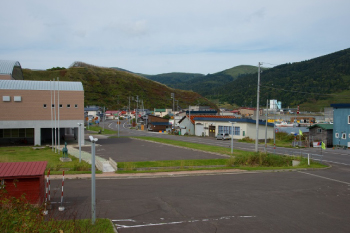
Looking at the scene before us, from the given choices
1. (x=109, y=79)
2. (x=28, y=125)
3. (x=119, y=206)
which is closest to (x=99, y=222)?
(x=119, y=206)

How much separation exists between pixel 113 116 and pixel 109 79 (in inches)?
1311

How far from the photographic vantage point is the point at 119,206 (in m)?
12.0

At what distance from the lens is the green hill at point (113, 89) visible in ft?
427

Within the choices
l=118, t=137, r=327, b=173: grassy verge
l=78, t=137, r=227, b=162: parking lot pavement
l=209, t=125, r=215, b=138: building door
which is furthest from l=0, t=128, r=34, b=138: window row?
l=209, t=125, r=215, b=138: building door

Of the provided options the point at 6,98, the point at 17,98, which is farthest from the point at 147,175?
the point at 6,98

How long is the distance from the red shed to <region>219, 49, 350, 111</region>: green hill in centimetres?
8004

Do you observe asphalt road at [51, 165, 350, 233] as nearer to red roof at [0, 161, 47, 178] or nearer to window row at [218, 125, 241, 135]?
red roof at [0, 161, 47, 178]

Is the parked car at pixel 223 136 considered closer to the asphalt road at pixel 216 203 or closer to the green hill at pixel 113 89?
the asphalt road at pixel 216 203

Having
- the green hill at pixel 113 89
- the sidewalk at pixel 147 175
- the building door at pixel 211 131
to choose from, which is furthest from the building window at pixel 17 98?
the green hill at pixel 113 89

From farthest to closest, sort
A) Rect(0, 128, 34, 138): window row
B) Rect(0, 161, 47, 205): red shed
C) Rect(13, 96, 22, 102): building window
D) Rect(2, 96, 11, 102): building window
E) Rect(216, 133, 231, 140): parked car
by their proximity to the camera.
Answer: Rect(216, 133, 231, 140): parked car
Rect(0, 128, 34, 138): window row
Rect(13, 96, 22, 102): building window
Rect(2, 96, 11, 102): building window
Rect(0, 161, 47, 205): red shed

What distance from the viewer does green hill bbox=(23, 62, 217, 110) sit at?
5123 inches

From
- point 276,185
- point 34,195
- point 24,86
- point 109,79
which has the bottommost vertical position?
point 276,185

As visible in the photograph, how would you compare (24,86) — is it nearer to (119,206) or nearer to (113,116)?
(119,206)

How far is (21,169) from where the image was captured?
35.1 ft
